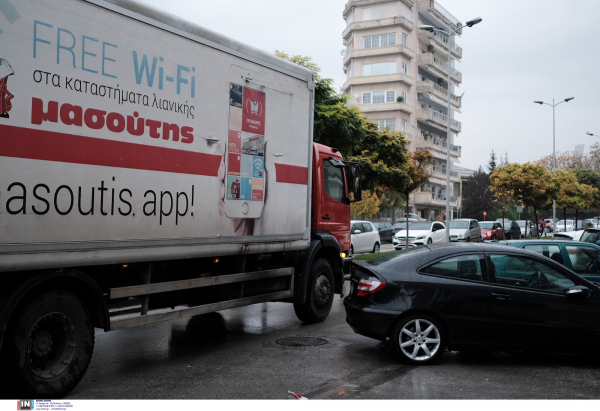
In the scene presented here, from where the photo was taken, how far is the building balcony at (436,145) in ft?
221

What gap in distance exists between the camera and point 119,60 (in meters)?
5.87

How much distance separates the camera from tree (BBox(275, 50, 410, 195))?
21.4 metres

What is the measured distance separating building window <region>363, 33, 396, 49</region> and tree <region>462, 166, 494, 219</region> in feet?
94.4

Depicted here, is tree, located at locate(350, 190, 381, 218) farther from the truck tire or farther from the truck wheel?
the truck tire

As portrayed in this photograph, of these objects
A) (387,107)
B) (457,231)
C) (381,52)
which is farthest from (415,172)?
(381,52)

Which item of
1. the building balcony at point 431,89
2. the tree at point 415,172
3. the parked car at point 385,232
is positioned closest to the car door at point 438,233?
the tree at point 415,172

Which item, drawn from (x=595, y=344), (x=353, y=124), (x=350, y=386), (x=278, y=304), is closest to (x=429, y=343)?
(x=350, y=386)

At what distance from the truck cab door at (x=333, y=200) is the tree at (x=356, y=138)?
419 inches

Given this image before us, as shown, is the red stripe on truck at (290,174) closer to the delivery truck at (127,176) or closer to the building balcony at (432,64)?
the delivery truck at (127,176)

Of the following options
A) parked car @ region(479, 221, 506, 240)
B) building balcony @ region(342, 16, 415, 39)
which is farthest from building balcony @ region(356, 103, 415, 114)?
parked car @ region(479, 221, 506, 240)

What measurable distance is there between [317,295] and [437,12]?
66.1m

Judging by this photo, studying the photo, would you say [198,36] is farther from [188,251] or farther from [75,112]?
[188,251]

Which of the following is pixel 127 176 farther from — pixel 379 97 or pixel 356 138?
pixel 379 97

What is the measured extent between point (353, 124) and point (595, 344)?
647 inches
